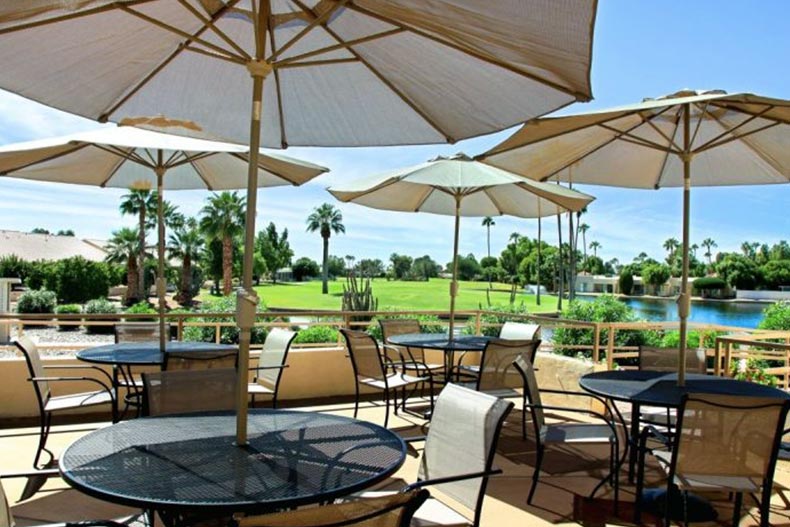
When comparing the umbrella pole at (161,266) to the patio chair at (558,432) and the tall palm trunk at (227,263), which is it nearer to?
the patio chair at (558,432)

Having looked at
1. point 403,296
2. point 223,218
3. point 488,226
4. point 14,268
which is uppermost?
point 488,226

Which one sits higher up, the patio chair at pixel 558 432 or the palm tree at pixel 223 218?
the palm tree at pixel 223 218

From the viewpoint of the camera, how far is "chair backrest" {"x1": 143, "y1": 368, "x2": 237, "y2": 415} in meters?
2.78

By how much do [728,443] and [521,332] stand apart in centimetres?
299

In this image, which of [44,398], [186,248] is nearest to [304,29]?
[44,398]

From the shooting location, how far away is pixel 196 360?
3498 millimetres

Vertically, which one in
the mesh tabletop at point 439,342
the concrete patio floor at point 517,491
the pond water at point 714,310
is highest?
the mesh tabletop at point 439,342

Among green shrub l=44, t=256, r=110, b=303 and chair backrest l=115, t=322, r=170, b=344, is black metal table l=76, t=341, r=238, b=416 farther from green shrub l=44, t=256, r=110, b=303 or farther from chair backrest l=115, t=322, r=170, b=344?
green shrub l=44, t=256, r=110, b=303

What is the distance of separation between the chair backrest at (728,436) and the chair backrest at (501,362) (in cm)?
173

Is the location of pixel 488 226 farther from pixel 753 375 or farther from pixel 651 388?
pixel 651 388

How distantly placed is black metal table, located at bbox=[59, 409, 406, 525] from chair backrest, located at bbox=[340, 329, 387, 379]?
243cm

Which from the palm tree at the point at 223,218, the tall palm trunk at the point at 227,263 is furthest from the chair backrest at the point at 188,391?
the tall palm trunk at the point at 227,263

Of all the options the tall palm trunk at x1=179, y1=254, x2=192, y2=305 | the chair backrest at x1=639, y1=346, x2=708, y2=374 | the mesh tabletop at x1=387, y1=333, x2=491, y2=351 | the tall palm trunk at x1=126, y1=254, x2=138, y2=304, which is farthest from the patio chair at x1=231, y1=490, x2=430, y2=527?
the tall palm trunk at x1=179, y1=254, x2=192, y2=305

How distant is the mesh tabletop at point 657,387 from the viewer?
3.22m
